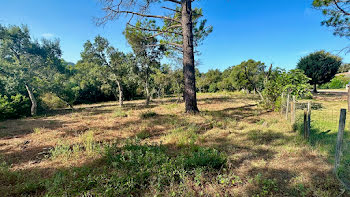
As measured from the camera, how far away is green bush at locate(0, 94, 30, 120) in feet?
26.6

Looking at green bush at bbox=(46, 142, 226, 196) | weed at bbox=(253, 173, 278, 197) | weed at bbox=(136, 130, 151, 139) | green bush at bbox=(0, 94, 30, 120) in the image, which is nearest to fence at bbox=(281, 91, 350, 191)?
weed at bbox=(253, 173, 278, 197)

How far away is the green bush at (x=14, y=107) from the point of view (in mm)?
8117

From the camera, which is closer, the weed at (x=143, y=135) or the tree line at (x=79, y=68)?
the weed at (x=143, y=135)

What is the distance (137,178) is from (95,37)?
12.4 metres

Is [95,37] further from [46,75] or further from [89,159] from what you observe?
[89,159]

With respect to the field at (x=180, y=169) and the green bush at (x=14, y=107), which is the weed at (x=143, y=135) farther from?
the green bush at (x=14, y=107)

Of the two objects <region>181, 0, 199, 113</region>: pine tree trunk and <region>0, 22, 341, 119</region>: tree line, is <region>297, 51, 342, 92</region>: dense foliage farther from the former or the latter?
<region>181, 0, 199, 113</region>: pine tree trunk

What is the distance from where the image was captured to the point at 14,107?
28.9 feet

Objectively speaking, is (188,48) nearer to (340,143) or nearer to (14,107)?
(340,143)

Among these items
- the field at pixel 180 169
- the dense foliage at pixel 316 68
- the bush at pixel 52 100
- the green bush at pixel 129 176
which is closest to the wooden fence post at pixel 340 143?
the field at pixel 180 169

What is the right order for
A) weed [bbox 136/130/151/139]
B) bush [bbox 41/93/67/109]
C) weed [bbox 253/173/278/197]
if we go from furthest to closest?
bush [bbox 41/93/67/109], weed [bbox 136/130/151/139], weed [bbox 253/173/278/197]

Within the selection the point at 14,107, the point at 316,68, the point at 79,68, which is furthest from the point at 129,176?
the point at 316,68

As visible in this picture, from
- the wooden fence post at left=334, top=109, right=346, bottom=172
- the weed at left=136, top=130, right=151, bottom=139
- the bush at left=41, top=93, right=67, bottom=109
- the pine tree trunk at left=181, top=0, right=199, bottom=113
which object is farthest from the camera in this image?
the bush at left=41, top=93, right=67, bottom=109

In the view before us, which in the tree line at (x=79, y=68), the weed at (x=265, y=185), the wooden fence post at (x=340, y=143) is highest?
the tree line at (x=79, y=68)
